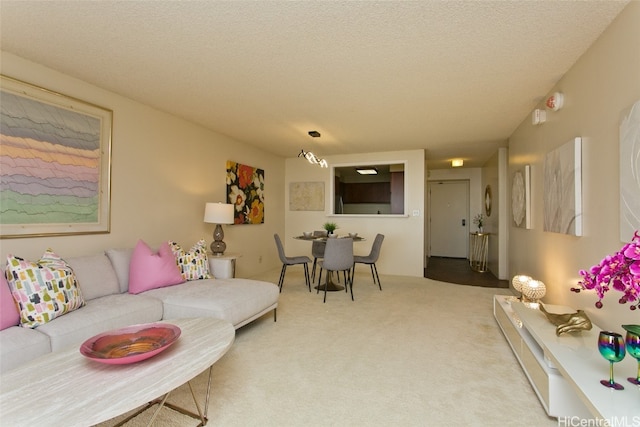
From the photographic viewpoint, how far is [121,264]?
291 cm

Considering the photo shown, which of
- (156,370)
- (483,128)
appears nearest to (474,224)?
(483,128)

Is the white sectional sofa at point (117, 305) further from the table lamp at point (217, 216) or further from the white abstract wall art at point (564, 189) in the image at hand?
the white abstract wall art at point (564, 189)

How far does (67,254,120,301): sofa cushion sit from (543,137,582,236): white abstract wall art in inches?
152

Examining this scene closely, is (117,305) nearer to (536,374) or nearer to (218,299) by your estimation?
(218,299)

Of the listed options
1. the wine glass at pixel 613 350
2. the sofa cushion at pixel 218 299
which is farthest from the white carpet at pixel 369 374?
the wine glass at pixel 613 350

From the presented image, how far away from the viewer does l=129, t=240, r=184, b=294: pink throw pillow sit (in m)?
2.85

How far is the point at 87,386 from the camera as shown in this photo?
1.29m

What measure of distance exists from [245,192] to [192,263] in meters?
2.19

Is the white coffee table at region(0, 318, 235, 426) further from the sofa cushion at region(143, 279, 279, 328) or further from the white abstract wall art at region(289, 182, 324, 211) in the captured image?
the white abstract wall art at region(289, 182, 324, 211)

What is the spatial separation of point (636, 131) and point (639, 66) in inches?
14.2

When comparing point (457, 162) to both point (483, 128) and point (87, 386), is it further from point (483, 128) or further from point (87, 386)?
point (87, 386)

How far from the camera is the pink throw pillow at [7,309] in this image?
1.91 metres

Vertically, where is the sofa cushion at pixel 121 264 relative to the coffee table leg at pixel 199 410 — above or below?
above

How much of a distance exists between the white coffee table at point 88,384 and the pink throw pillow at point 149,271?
4.01ft
